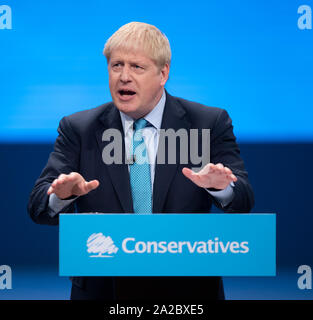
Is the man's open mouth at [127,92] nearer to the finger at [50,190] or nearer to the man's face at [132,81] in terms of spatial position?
the man's face at [132,81]

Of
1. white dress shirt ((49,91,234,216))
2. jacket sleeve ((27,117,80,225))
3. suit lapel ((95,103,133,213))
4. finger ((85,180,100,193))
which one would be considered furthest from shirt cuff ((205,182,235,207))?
jacket sleeve ((27,117,80,225))

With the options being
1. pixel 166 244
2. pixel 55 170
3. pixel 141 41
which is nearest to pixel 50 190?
pixel 55 170

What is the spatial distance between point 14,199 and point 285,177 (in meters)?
1.36

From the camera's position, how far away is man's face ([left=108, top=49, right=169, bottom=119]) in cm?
222

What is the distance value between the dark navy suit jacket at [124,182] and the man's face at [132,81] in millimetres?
89

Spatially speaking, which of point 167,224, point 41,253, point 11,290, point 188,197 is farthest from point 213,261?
point 41,253

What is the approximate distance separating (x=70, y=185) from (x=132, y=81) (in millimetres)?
496

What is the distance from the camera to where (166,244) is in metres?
1.88

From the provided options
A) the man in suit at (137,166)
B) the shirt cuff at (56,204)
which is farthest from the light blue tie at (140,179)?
the shirt cuff at (56,204)

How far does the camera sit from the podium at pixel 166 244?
186cm

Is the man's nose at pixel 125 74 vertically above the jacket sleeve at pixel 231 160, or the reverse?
the man's nose at pixel 125 74

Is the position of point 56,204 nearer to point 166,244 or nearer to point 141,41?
point 166,244
